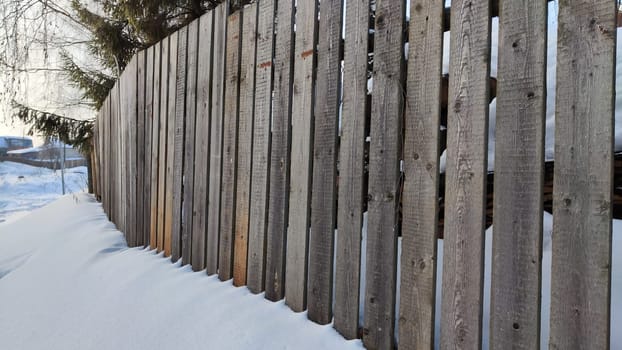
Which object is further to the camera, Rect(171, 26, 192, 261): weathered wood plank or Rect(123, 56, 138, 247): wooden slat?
Rect(123, 56, 138, 247): wooden slat

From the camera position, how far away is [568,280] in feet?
3.77

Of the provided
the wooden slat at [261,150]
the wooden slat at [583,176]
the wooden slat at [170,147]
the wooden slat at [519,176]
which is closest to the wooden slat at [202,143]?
the wooden slat at [170,147]

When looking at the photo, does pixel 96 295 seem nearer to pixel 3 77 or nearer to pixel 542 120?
pixel 542 120

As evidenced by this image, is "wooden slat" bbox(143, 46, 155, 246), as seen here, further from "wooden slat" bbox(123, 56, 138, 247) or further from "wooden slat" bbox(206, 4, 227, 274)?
"wooden slat" bbox(206, 4, 227, 274)

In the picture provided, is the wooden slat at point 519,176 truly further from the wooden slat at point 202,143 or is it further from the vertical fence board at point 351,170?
the wooden slat at point 202,143

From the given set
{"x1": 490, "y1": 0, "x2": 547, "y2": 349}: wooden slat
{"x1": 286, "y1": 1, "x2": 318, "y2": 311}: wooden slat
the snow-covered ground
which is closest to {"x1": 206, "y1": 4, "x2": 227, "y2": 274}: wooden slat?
{"x1": 286, "y1": 1, "x2": 318, "y2": 311}: wooden slat

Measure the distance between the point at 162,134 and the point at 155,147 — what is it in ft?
0.62

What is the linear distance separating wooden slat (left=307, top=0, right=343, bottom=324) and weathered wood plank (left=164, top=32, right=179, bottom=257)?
148cm

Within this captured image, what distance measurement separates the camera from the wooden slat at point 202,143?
261 cm

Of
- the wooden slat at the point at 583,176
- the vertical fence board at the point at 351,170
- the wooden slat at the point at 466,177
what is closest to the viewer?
the wooden slat at the point at 583,176

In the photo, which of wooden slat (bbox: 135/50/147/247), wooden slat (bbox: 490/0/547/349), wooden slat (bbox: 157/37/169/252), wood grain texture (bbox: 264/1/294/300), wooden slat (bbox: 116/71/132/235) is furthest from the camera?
wooden slat (bbox: 116/71/132/235)

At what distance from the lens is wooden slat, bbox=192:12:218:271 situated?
2.61 m

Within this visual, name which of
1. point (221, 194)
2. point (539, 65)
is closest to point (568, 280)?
point (539, 65)

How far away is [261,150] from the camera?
218 centimetres
